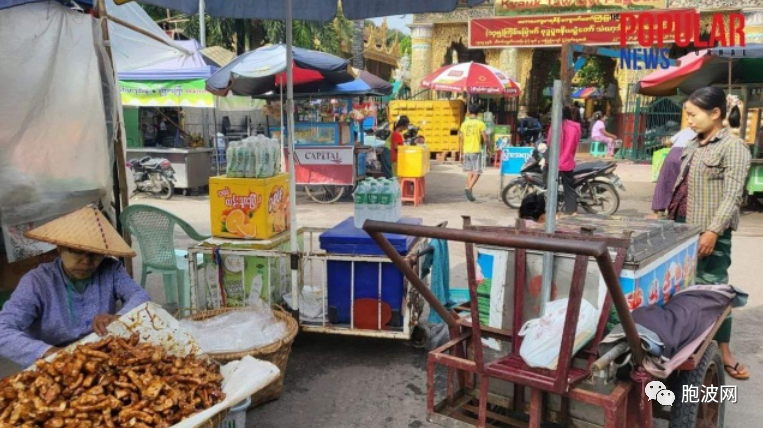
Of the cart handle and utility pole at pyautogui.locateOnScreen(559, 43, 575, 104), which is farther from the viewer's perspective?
utility pole at pyautogui.locateOnScreen(559, 43, 575, 104)

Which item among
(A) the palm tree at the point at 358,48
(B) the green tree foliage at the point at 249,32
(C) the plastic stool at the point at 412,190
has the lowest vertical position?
(C) the plastic stool at the point at 412,190

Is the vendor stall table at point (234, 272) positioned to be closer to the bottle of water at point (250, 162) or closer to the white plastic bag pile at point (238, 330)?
the white plastic bag pile at point (238, 330)

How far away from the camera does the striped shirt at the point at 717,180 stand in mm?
3432

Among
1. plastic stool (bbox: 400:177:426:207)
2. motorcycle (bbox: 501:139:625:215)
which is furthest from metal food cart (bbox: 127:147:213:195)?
motorcycle (bbox: 501:139:625:215)

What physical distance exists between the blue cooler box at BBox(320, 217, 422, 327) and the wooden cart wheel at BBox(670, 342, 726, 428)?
179 cm

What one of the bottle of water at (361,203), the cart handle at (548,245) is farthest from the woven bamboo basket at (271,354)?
the cart handle at (548,245)

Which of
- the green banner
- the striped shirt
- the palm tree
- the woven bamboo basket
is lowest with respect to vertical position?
the woven bamboo basket

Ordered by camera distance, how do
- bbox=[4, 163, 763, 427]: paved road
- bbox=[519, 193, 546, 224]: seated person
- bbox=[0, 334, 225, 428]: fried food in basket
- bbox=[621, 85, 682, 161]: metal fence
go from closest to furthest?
bbox=[0, 334, 225, 428]: fried food in basket < bbox=[4, 163, 763, 427]: paved road < bbox=[519, 193, 546, 224]: seated person < bbox=[621, 85, 682, 161]: metal fence

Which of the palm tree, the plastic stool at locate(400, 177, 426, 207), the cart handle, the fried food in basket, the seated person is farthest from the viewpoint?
the palm tree

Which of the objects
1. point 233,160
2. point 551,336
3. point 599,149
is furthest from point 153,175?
point 599,149

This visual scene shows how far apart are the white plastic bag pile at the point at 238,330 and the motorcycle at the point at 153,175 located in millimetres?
7739

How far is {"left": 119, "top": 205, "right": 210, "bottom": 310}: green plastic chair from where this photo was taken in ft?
15.7

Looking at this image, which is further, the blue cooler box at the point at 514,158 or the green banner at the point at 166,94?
the green banner at the point at 166,94

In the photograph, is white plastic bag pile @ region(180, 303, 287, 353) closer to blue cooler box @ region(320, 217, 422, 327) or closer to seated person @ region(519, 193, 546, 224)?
blue cooler box @ region(320, 217, 422, 327)
